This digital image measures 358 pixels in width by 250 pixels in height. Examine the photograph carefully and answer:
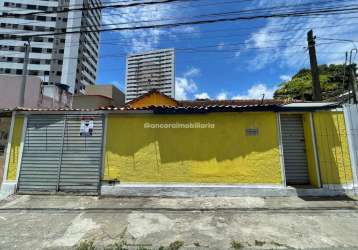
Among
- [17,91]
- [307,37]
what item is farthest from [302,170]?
[17,91]

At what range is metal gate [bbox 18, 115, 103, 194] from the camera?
782 cm

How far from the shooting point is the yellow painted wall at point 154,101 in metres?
14.7

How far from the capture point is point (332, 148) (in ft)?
25.1

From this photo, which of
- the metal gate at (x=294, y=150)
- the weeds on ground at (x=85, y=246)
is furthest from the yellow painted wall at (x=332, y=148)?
the weeds on ground at (x=85, y=246)

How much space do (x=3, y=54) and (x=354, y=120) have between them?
79.1 metres

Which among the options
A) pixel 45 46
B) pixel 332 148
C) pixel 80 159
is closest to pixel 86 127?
pixel 80 159

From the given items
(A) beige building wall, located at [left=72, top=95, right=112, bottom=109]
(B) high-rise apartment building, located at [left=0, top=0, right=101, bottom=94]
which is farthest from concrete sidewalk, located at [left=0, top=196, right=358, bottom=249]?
(B) high-rise apartment building, located at [left=0, top=0, right=101, bottom=94]

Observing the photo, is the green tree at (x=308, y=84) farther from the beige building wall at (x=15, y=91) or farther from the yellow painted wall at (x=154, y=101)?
the beige building wall at (x=15, y=91)

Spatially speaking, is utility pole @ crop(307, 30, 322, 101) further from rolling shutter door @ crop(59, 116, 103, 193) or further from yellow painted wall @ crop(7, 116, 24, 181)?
yellow painted wall @ crop(7, 116, 24, 181)

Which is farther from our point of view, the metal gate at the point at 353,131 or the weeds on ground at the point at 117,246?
the metal gate at the point at 353,131

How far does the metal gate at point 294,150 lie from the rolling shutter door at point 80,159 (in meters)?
6.48

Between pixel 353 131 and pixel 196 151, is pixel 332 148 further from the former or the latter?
pixel 196 151

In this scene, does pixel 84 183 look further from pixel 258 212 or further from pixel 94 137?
pixel 258 212

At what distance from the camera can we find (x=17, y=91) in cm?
1894
